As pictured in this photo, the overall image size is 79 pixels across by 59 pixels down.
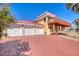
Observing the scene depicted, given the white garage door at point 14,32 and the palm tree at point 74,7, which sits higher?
the palm tree at point 74,7

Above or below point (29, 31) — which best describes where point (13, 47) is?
below

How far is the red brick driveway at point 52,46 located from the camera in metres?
3.05

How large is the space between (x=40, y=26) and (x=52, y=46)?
0.95 ft

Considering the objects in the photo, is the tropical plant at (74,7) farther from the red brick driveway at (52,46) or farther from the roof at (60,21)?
the red brick driveway at (52,46)

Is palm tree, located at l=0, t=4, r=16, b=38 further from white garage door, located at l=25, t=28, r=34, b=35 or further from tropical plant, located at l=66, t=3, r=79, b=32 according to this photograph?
tropical plant, located at l=66, t=3, r=79, b=32

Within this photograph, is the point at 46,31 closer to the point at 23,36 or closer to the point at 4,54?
the point at 23,36

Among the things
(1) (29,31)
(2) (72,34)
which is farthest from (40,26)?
(2) (72,34)

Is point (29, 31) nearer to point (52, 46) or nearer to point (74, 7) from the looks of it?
point (52, 46)

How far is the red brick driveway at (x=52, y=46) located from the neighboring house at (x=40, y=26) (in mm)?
74

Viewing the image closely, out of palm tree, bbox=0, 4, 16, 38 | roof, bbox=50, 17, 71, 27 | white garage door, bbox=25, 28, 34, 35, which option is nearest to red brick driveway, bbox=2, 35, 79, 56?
white garage door, bbox=25, 28, 34, 35

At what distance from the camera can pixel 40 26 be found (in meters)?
3.12

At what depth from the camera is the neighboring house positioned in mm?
3090

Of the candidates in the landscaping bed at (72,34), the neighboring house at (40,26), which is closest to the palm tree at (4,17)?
the neighboring house at (40,26)

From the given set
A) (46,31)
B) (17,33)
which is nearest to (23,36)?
(17,33)
